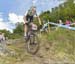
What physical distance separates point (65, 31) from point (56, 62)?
178 inches

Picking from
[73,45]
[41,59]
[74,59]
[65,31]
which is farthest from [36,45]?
[65,31]

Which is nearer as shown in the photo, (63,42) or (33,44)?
(33,44)

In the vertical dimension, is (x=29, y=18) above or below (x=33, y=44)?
above

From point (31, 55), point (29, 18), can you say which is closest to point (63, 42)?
point (31, 55)

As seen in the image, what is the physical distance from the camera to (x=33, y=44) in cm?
1336

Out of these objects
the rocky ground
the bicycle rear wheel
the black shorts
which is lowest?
the rocky ground

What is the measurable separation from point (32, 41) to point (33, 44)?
119 millimetres

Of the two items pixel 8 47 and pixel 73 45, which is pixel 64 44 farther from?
pixel 8 47

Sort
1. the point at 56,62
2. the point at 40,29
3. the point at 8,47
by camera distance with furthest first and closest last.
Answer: the point at 40,29 < the point at 8,47 < the point at 56,62

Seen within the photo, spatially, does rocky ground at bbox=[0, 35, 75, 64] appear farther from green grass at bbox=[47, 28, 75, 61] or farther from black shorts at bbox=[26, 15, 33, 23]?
black shorts at bbox=[26, 15, 33, 23]

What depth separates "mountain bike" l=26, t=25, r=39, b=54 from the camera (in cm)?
1312

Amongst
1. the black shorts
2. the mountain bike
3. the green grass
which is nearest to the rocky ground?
the green grass

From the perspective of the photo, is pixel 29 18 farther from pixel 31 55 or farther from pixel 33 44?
pixel 31 55

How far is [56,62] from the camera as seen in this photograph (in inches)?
503
